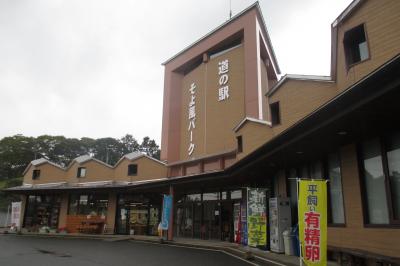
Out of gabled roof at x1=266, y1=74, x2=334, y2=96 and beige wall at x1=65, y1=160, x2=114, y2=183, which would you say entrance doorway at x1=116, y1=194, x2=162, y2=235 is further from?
gabled roof at x1=266, y1=74, x2=334, y2=96

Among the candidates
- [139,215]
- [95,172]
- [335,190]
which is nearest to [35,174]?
[95,172]

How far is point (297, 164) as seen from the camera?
42.3 ft

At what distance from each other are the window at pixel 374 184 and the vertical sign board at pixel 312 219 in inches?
66.3

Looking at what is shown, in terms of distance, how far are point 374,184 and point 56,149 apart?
5631cm

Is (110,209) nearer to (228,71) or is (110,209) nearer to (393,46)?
(228,71)

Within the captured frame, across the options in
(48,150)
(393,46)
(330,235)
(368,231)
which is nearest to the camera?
(368,231)

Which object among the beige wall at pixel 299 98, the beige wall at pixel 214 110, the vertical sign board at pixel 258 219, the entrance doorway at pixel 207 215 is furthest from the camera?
the beige wall at pixel 214 110

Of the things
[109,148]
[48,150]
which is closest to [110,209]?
[48,150]

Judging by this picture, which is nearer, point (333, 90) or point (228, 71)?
point (333, 90)

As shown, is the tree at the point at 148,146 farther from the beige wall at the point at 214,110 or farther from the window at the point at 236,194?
the window at the point at 236,194

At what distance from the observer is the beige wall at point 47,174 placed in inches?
1268

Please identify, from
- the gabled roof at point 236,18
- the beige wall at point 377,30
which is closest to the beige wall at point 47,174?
the gabled roof at point 236,18

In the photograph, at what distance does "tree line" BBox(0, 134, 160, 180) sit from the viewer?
4709 cm

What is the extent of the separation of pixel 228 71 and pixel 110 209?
1353cm
